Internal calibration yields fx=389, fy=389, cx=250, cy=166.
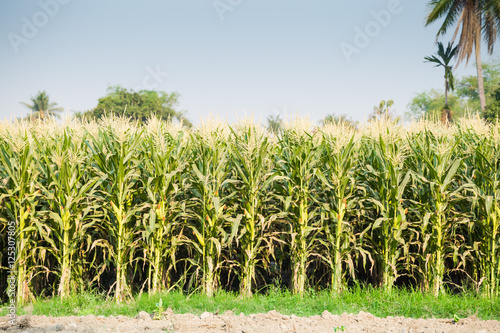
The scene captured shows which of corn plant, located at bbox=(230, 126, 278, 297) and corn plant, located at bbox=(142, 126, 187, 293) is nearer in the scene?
corn plant, located at bbox=(142, 126, 187, 293)

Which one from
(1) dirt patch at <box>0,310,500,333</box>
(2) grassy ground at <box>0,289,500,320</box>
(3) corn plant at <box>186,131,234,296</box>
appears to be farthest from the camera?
(3) corn plant at <box>186,131,234,296</box>

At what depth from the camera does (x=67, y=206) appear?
203 inches

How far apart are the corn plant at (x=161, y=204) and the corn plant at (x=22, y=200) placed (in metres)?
1.50

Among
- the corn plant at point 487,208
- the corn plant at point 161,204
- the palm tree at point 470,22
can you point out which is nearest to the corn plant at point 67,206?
the corn plant at point 161,204

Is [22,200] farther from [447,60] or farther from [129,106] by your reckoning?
[129,106]

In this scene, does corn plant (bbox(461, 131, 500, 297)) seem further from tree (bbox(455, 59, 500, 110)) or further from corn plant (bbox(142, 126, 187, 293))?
tree (bbox(455, 59, 500, 110))

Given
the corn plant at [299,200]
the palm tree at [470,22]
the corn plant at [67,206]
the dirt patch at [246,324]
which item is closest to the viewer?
the dirt patch at [246,324]

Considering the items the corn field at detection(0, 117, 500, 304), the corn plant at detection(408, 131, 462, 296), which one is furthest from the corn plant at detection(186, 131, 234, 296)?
the corn plant at detection(408, 131, 462, 296)

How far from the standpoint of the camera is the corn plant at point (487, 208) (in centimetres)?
536

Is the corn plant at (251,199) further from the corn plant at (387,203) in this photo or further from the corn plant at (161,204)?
the corn plant at (387,203)

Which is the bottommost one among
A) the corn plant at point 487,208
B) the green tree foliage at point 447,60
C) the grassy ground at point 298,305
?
the grassy ground at point 298,305

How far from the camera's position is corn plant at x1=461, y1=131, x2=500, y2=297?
17.6 ft

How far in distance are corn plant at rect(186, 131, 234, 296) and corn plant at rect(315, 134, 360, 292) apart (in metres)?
1.37

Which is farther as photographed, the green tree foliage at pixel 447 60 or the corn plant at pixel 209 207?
the green tree foliage at pixel 447 60
